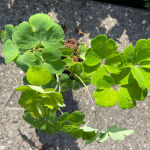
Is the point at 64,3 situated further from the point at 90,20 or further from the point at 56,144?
the point at 56,144

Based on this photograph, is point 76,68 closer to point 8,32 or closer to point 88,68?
point 88,68

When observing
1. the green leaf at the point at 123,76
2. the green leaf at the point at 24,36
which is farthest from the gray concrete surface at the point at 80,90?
the green leaf at the point at 123,76

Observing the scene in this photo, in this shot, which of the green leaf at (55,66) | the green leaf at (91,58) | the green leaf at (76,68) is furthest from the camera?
the green leaf at (76,68)

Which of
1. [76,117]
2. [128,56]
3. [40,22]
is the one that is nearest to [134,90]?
[128,56]

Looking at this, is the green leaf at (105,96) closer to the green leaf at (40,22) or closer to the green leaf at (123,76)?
the green leaf at (123,76)

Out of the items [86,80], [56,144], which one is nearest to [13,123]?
[56,144]

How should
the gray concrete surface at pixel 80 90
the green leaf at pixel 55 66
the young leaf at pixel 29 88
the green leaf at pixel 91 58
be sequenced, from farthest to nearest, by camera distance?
1. the gray concrete surface at pixel 80 90
2. the green leaf at pixel 55 66
3. the green leaf at pixel 91 58
4. the young leaf at pixel 29 88

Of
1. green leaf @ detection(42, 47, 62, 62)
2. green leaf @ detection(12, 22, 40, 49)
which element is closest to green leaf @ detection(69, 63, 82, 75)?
green leaf @ detection(42, 47, 62, 62)
